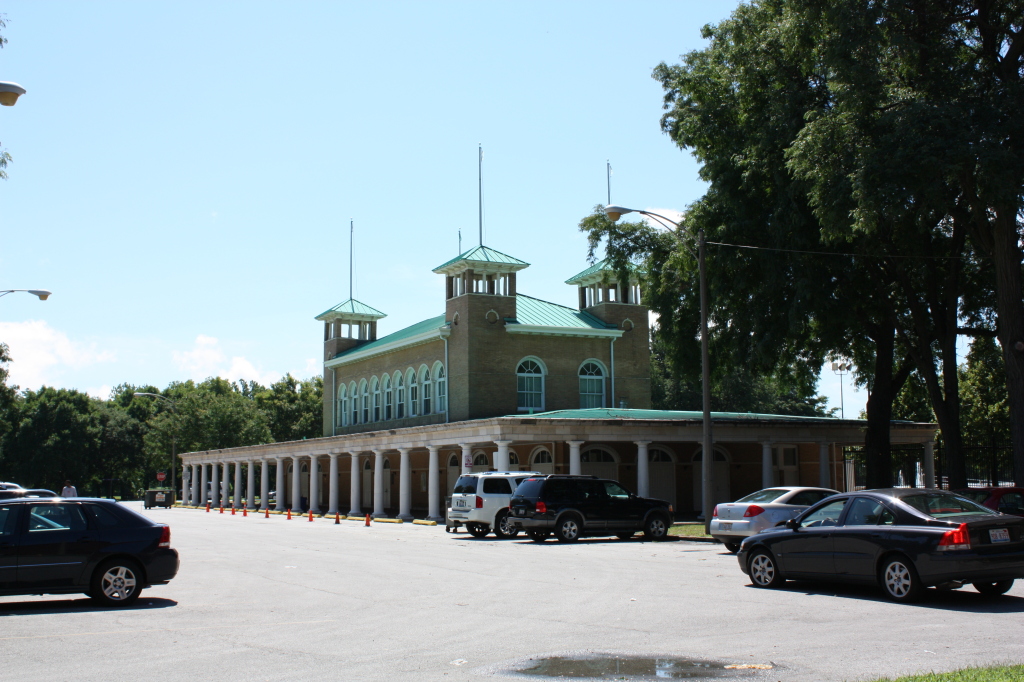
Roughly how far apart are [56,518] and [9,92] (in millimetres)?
7326

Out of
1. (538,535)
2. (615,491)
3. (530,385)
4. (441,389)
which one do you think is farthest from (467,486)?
(441,389)

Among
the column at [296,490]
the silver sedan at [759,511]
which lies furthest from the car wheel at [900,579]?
the column at [296,490]

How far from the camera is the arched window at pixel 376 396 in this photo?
2318 inches

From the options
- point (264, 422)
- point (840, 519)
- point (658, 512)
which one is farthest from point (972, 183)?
point (264, 422)

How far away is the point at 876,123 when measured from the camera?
2431 centimetres

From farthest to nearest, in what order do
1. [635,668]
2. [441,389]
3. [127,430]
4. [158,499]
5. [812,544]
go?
[127,430], [158,499], [441,389], [812,544], [635,668]

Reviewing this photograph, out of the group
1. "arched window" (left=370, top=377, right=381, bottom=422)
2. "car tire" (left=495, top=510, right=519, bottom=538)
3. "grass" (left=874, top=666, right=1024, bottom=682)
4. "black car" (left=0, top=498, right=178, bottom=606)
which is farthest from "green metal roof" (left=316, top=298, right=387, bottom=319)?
"grass" (left=874, top=666, right=1024, bottom=682)

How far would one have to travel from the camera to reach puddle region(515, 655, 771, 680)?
7.99 meters

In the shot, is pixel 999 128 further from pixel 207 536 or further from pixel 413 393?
pixel 413 393

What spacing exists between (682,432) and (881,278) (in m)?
9.73

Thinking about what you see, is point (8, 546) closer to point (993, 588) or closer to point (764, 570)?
point (764, 570)

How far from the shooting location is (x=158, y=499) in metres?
64.7

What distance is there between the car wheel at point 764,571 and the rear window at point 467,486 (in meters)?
15.4

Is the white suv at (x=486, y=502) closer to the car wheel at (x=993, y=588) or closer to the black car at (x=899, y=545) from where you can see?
the black car at (x=899, y=545)
